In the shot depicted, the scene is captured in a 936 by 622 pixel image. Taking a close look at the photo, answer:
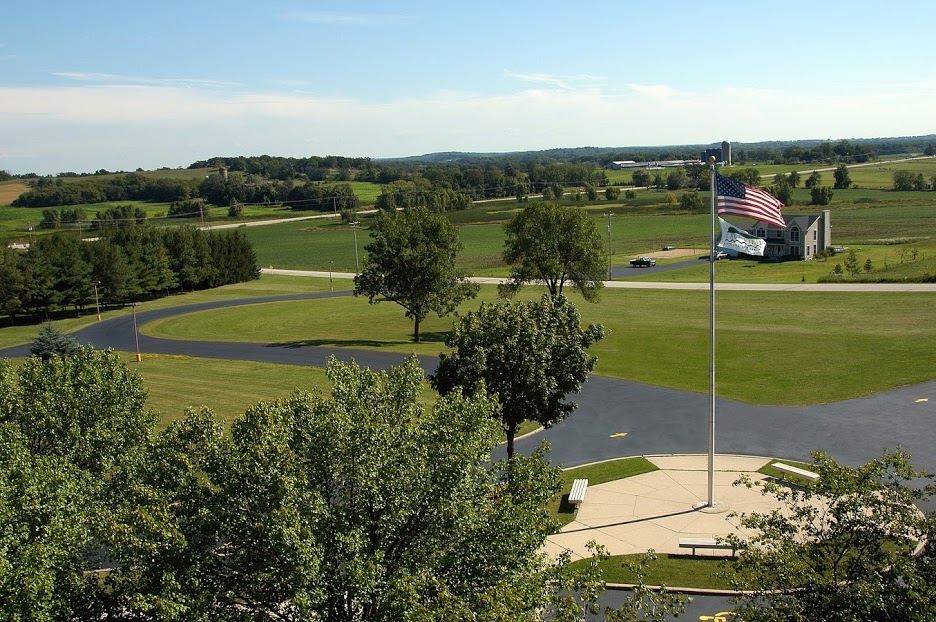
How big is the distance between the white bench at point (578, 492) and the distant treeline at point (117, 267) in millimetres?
63631

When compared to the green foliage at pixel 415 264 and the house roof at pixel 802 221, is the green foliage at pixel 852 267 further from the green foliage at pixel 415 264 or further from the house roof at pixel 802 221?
the green foliage at pixel 415 264

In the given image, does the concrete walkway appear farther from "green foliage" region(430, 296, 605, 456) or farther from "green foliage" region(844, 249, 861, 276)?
"green foliage" region(844, 249, 861, 276)

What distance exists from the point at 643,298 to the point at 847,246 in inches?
1763

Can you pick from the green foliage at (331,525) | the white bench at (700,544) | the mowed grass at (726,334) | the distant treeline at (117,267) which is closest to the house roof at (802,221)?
the mowed grass at (726,334)

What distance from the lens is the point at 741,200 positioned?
25.7 metres

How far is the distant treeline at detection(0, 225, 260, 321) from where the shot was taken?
7500 cm

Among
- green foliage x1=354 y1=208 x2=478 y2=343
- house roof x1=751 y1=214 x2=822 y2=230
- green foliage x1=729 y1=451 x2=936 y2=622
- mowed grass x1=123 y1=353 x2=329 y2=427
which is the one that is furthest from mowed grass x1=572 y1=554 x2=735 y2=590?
house roof x1=751 y1=214 x2=822 y2=230

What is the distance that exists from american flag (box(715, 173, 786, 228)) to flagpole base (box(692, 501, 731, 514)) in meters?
9.72

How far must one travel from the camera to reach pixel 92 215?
188 meters

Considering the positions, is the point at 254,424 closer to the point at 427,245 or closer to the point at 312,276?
the point at 427,245

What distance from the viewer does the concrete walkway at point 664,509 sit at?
82.5 ft

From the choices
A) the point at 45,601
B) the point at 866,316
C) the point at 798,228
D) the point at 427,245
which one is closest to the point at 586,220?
the point at 427,245

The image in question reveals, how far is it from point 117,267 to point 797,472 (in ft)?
233

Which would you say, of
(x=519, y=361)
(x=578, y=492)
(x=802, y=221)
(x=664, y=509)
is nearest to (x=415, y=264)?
(x=519, y=361)
